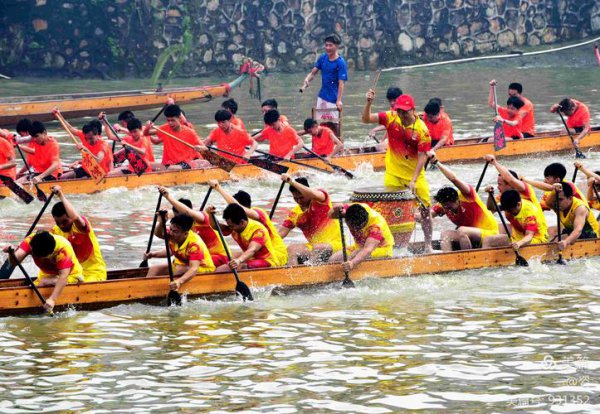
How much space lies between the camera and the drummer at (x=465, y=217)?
15.8 m

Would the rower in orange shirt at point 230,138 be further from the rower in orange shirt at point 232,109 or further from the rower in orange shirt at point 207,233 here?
the rower in orange shirt at point 207,233

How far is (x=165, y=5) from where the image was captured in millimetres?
39656

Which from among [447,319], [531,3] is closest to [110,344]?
[447,319]

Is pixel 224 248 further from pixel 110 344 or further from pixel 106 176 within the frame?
pixel 106 176

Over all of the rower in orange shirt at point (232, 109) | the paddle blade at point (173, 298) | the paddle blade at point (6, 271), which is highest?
the rower in orange shirt at point (232, 109)

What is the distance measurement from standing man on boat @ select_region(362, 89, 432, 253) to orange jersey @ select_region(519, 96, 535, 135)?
28.0 feet

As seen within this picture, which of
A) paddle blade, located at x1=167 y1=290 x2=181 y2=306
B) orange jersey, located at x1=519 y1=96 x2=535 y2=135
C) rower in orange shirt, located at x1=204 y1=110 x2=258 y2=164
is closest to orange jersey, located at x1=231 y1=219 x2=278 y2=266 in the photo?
paddle blade, located at x1=167 y1=290 x2=181 y2=306

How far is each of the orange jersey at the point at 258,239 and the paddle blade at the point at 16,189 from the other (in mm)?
5056

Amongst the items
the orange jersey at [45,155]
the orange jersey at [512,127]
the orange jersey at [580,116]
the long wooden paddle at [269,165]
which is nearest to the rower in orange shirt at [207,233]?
the long wooden paddle at [269,165]

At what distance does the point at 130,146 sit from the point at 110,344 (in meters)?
7.69

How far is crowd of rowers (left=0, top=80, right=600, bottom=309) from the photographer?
13.9m

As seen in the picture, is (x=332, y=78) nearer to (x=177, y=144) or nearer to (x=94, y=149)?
(x=177, y=144)

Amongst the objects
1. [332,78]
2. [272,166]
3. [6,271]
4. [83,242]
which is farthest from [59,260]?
[332,78]

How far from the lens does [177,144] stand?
2203 cm
